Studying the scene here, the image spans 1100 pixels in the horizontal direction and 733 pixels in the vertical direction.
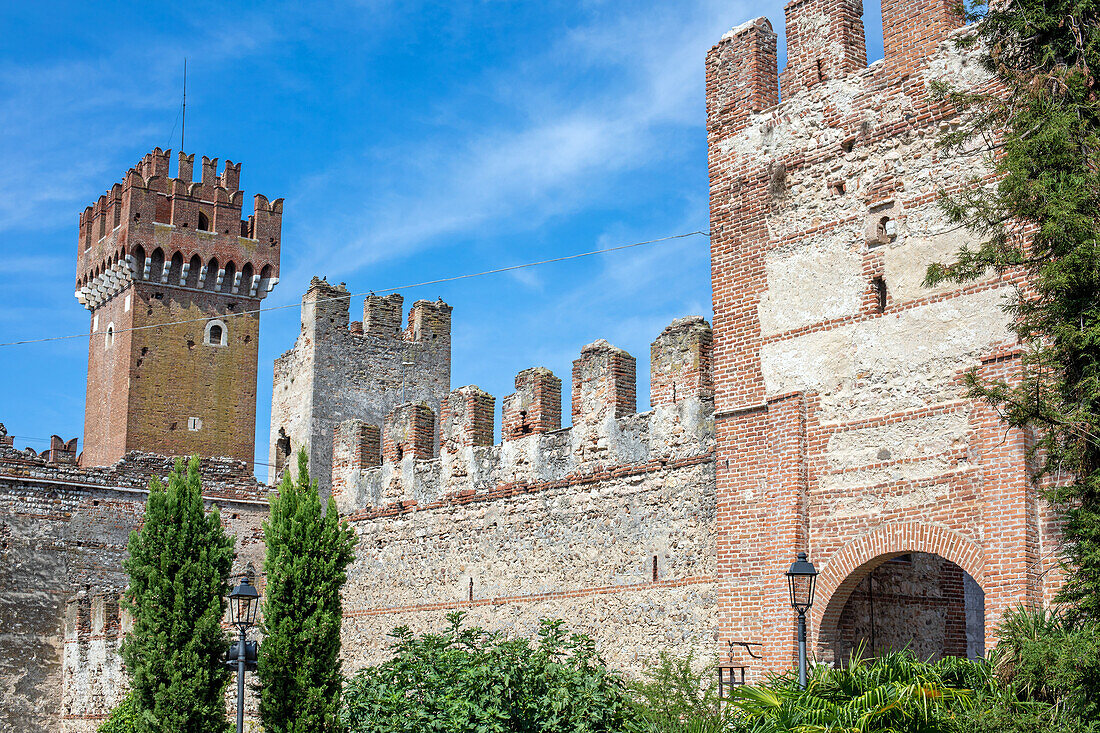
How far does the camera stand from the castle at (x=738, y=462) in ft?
44.1

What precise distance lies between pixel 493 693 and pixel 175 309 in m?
20.7

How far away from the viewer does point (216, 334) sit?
108 feet

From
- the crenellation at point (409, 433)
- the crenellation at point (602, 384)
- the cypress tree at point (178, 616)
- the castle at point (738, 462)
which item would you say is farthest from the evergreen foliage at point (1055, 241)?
the cypress tree at point (178, 616)

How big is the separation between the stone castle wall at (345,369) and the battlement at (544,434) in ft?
8.38

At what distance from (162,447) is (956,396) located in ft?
74.8

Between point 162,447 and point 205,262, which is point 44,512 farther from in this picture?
point 205,262

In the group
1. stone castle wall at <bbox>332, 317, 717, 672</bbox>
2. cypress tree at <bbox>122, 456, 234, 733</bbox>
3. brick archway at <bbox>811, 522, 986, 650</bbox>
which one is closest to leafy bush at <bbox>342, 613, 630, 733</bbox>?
stone castle wall at <bbox>332, 317, 717, 672</bbox>

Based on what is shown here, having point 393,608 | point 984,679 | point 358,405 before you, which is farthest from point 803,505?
point 358,405

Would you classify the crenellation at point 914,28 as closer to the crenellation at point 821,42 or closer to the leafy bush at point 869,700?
the crenellation at point 821,42

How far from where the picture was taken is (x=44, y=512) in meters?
24.6

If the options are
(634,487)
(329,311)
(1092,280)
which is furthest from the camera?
(329,311)

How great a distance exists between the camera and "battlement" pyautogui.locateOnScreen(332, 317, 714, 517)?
56.1 feet

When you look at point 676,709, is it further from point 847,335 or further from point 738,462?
point 847,335

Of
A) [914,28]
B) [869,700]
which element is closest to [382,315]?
[914,28]
